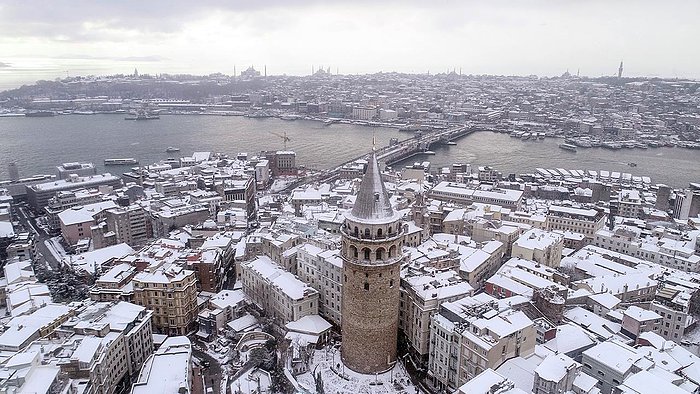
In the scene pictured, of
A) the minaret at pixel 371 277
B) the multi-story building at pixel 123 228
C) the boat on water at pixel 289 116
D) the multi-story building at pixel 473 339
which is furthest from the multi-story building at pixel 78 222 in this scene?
the boat on water at pixel 289 116

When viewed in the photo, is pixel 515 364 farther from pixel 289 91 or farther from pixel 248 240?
pixel 289 91

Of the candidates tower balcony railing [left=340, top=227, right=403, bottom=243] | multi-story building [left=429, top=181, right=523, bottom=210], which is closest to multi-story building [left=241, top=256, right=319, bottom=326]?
tower balcony railing [left=340, top=227, right=403, bottom=243]

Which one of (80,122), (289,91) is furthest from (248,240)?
(289,91)

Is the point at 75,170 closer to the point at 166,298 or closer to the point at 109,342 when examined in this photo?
the point at 166,298

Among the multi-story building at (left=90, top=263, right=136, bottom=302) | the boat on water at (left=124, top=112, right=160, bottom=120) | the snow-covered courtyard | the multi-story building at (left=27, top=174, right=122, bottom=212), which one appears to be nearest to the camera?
the snow-covered courtyard

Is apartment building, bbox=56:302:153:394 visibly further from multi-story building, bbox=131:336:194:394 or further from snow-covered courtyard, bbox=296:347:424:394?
snow-covered courtyard, bbox=296:347:424:394

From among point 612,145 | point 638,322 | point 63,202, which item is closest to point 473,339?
point 638,322

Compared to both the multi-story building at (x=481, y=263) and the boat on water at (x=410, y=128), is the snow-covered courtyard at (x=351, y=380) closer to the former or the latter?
the multi-story building at (x=481, y=263)
